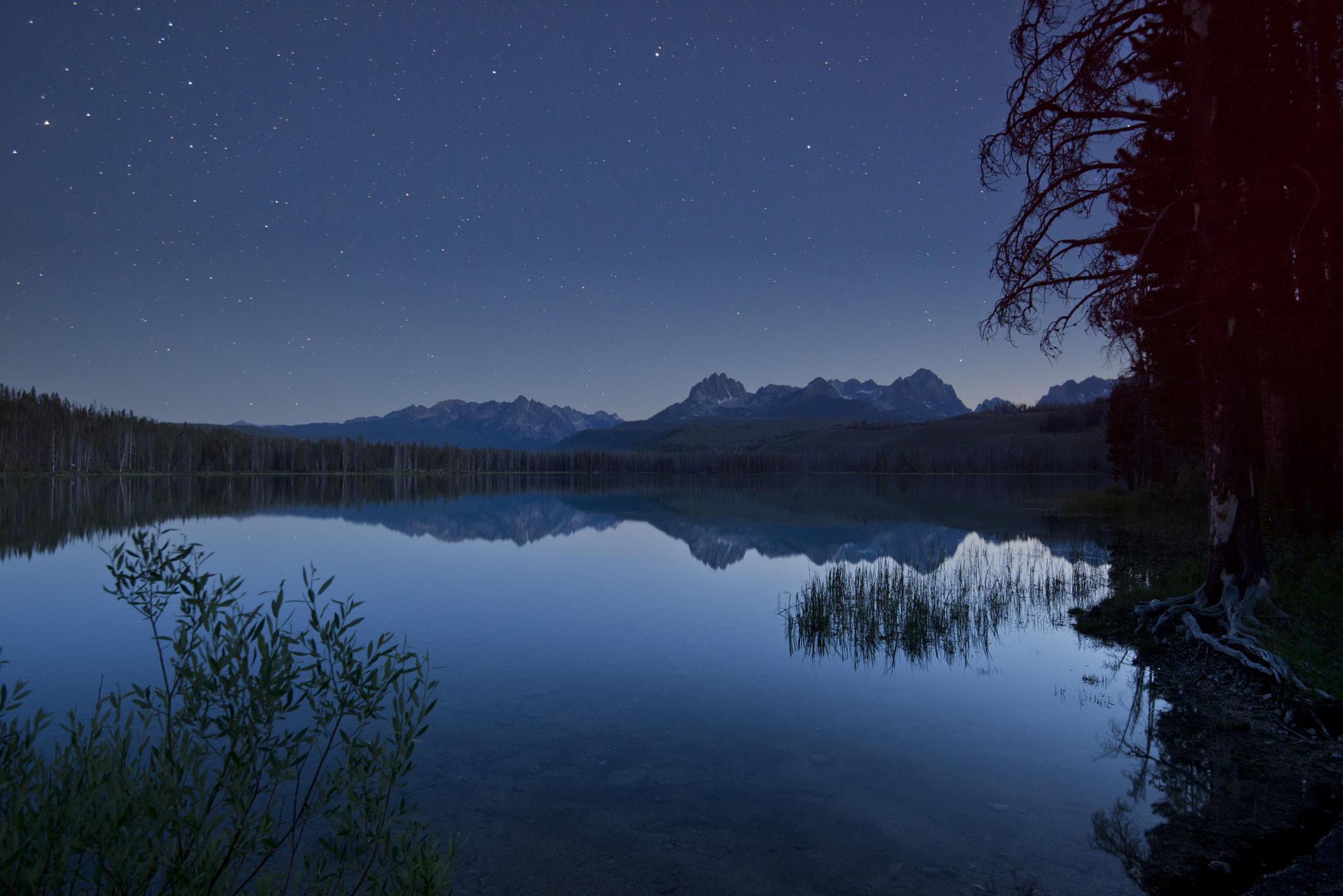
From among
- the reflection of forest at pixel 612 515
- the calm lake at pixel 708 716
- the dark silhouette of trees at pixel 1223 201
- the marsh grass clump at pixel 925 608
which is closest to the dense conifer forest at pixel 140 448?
the reflection of forest at pixel 612 515

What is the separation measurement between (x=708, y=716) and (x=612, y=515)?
49434 millimetres

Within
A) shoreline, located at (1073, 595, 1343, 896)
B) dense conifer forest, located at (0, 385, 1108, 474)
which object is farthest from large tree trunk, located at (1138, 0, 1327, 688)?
dense conifer forest, located at (0, 385, 1108, 474)

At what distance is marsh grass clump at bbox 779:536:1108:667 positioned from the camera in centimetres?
1578

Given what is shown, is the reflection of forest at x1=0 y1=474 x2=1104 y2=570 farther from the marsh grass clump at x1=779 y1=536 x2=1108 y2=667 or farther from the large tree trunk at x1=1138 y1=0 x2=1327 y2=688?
the large tree trunk at x1=1138 y1=0 x2=1327 y2=688

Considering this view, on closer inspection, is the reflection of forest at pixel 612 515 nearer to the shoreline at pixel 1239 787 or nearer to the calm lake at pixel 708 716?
the calm lake at pixel 708 716

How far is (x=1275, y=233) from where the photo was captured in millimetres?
12984

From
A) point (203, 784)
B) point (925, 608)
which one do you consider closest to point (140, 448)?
point (925, 608)

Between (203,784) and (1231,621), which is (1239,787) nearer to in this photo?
(1231,621)

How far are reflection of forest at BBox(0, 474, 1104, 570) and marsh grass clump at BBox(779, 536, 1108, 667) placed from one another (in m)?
5.34

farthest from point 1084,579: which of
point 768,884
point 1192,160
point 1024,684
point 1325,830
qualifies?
point 768,884

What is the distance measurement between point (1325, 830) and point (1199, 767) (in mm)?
1694

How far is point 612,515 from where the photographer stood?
60281 mm

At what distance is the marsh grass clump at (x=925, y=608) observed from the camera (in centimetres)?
1578

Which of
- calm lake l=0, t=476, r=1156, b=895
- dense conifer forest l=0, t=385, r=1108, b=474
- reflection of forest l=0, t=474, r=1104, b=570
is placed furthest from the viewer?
dense conifer forest l=0, t=385, r=1108, b=474
